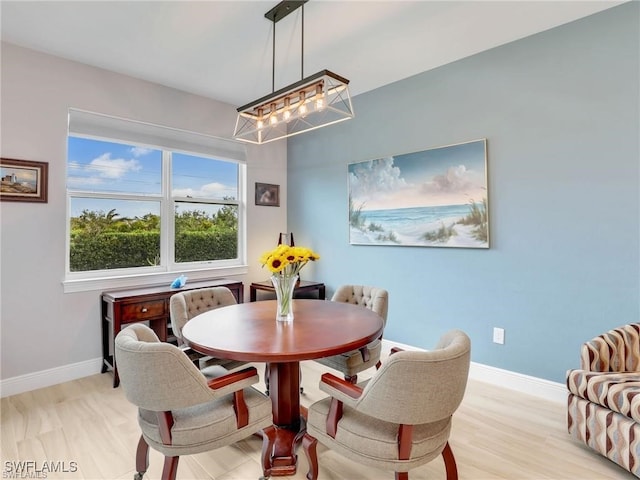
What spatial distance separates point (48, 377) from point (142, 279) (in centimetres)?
108

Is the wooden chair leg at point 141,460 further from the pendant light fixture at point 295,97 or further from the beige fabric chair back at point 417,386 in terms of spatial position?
the pendant light fixture at point 295,97

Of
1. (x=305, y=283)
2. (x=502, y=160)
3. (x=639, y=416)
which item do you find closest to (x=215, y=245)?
(x=305, y=283)

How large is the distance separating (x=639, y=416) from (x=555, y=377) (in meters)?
0.98

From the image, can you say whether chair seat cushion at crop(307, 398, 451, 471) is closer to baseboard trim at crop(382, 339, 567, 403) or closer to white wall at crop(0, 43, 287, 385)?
baseboard trim at crop(382, 339, 567, 403)

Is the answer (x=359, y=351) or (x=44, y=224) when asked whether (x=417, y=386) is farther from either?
(x=44, y=224)

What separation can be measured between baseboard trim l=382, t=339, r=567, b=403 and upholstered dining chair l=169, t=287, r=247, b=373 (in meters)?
2.02

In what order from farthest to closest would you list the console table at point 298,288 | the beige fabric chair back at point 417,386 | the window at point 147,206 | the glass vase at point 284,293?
the console table at point 298,288 < the window at point 147,206 < the glass vase at point 284,293 < the beige fabric chair back at point 417,386

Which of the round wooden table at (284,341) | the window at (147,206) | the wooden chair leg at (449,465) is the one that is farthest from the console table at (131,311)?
the wooden chair leg at (449,465)

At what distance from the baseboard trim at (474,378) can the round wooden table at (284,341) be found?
56.1 inches

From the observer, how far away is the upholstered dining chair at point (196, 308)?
2.39 metres

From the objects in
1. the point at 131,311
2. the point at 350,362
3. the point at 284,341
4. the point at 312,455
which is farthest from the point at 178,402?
the point at 131,311

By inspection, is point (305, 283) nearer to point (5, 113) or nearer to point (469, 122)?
point (469, 122)

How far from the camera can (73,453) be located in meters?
Answer: 2.04

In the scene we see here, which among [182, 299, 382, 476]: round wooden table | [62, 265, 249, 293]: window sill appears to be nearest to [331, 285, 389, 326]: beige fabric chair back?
[182, 299, 382, 476]: round wooden table
